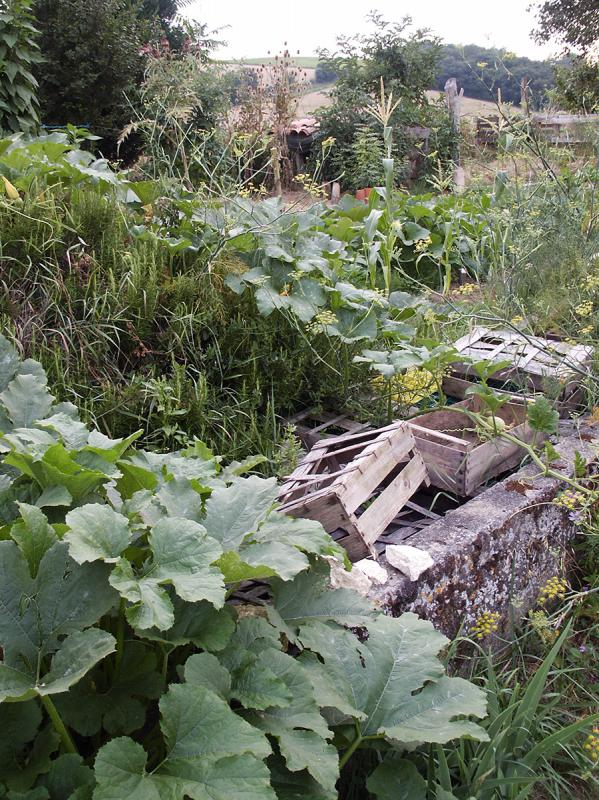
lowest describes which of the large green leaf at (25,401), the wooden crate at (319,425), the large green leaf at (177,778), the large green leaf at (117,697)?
the wooden crate at (319,425)

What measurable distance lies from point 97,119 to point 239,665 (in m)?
9.77

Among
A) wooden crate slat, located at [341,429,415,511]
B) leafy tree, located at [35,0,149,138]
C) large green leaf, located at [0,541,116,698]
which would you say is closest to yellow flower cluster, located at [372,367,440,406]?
wooden crate slat, located at [341,429,415,511]

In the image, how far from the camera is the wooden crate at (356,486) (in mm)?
2133

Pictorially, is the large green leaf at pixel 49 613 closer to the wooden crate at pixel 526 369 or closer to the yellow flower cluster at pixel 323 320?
the yellow flower cluster at pixel 323 320

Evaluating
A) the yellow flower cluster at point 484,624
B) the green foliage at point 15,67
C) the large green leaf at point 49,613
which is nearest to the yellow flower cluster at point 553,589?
the yellow flower cluster at point 484,624

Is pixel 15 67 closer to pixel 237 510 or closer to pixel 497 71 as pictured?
pixel 497 71

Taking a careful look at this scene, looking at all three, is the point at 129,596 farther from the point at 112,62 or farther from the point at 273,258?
the point at 112,62

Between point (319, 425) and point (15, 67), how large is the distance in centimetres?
438

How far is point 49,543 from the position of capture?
128cm

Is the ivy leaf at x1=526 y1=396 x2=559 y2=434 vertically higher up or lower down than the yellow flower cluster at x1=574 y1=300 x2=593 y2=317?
lower down

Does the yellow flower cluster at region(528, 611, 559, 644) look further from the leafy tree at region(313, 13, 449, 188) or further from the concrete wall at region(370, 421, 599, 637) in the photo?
the leafy tree at region(313, 13, 449, 188)

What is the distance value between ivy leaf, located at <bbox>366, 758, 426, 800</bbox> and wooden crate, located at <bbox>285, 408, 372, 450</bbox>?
1609 mm

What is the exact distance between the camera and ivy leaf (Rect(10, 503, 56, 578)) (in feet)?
4.10

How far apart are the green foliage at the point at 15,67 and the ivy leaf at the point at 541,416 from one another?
4.62 metres
